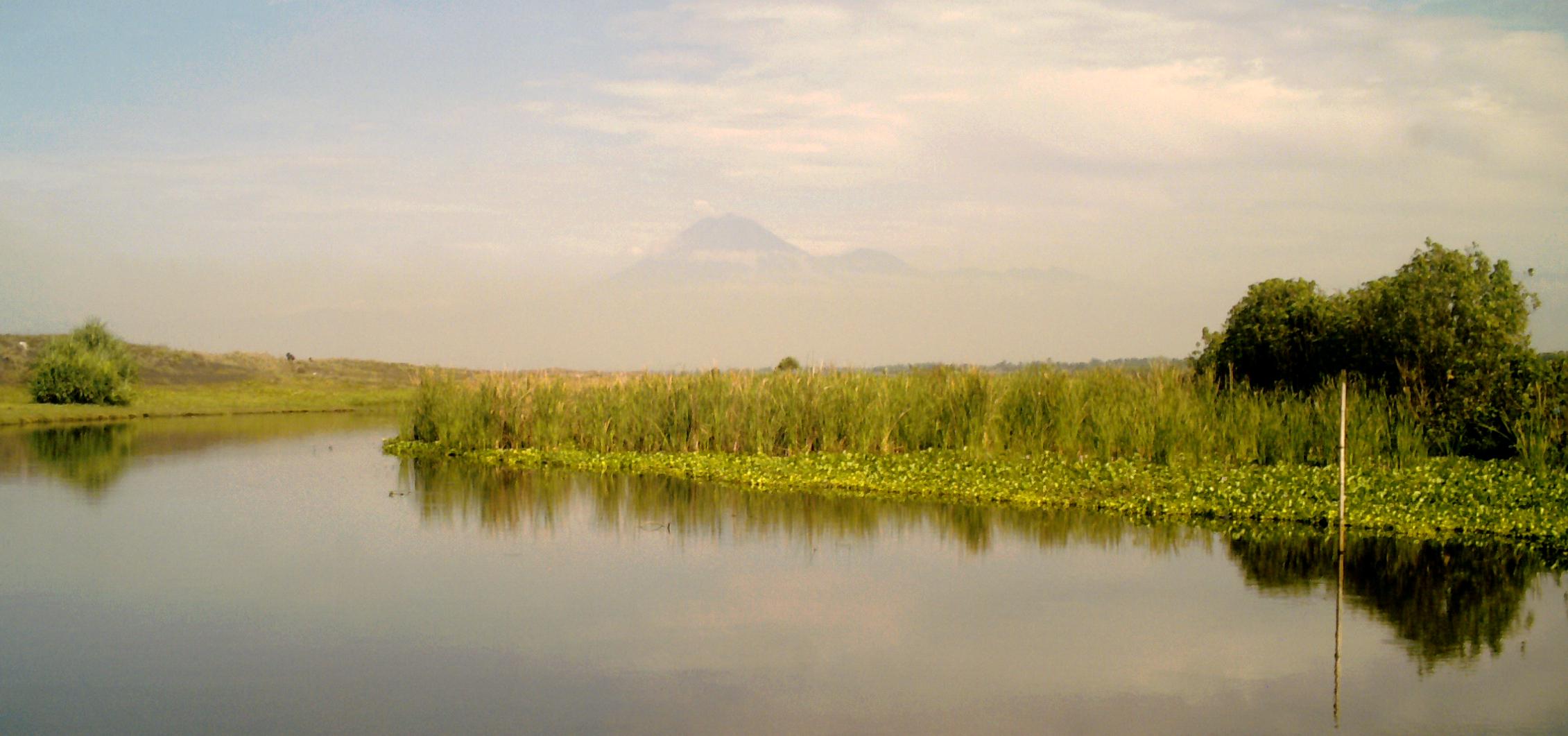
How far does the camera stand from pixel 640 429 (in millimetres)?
23078

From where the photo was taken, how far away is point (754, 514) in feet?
49.0

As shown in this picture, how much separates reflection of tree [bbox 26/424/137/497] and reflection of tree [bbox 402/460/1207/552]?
18.5ft

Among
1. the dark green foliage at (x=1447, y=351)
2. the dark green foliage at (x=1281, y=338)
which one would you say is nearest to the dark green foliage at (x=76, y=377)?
the dark green foliage at (x=1281, y=338)

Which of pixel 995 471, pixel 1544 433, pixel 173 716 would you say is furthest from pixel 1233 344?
pixel 173 716

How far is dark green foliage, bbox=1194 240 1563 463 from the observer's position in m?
18.5

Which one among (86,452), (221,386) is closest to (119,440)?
(86,452)

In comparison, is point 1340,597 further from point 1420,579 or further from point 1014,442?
point 1014,442

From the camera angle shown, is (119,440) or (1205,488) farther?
A: (119,440)

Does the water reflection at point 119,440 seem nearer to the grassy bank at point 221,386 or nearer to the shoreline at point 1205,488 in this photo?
the grassy bank at point 221,386

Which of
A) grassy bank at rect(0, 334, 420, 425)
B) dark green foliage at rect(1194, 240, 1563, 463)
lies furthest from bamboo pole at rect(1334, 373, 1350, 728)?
grassy bank at rect(0, 334, 420, 425)

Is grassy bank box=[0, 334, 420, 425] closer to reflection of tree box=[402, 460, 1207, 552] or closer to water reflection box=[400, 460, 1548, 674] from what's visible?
reflection of tree box=[402, 460, 1207, 552]

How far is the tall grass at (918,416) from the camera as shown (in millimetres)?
17953

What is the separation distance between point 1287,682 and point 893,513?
300 inches

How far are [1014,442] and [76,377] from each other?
117 feet
